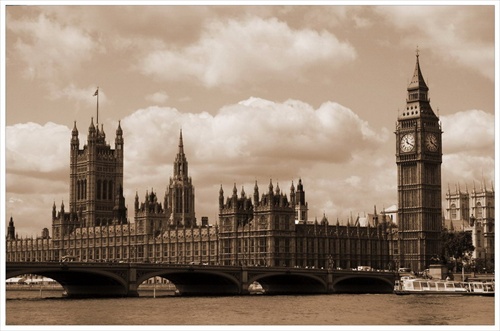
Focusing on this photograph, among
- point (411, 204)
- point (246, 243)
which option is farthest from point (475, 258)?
point (246, 243)

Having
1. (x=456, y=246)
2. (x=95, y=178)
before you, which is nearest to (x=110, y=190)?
(x=95, y=178)

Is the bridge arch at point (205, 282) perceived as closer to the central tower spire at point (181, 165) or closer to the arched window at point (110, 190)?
the central tower spire at point (181, 165)

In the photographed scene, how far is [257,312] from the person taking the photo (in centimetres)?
7906

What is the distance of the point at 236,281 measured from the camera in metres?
110

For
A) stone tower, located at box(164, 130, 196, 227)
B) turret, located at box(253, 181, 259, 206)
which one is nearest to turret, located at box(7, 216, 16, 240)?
stone tower, located at box(164, 130, 196, 227)

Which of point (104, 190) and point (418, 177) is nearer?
point (418, 177)

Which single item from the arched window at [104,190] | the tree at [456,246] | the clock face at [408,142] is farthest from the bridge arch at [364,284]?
the arched window at [104,190]

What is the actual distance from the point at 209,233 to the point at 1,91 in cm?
10523

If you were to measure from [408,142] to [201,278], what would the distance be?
149ft

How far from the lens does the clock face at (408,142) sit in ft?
488

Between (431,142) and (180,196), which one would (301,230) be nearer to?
(431,142)

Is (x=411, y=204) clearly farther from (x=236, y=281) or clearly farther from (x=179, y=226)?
(x=236, y=281)

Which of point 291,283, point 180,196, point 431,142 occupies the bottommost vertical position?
Result: point 291,283

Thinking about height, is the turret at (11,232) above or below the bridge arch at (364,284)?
above
